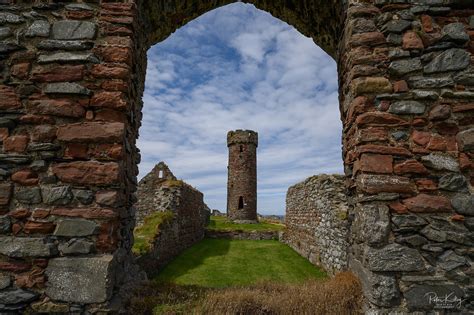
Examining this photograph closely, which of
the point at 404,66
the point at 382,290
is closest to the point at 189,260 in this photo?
the point at 382,290

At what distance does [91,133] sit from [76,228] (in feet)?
3.38

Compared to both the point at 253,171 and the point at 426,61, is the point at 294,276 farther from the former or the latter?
the point at 253,171

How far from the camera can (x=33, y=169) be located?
3361mm

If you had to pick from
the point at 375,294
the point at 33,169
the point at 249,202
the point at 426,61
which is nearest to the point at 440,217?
the point at 375,294

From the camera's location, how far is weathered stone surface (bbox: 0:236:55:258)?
10.4 feet

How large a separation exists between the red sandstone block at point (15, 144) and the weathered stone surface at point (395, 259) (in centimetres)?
394

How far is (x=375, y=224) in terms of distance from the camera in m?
3.34

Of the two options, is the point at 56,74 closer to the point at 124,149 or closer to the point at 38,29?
the point at 38,29

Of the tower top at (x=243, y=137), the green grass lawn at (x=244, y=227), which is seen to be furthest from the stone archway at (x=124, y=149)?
the tower top at (x=243, y=137)

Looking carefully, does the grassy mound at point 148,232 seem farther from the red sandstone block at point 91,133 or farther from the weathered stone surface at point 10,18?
the weathered stone surface at point 10,18

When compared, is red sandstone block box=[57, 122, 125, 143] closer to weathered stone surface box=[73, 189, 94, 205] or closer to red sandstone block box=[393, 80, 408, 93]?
weathered stone surface box=[73, 189, 94, 205]

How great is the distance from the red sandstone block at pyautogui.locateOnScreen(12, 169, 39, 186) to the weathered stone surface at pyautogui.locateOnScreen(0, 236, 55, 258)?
587 millimetres

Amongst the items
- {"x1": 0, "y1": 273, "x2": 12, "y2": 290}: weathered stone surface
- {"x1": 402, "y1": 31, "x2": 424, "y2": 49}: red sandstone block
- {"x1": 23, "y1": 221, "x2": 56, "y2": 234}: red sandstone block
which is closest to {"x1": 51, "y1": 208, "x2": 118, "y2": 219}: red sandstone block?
{"x1": 23, "y1": 221, "x2": 56, "y2": 234}: red sandstone block

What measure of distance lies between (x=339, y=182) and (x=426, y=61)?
7494 mm
